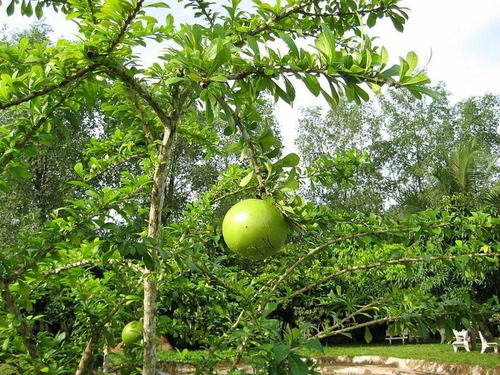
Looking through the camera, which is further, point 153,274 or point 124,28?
point 153,274

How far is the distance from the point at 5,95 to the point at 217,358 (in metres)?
1.28

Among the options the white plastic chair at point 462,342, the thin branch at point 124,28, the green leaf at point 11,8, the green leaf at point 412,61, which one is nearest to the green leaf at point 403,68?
the green leaf at point 412,61

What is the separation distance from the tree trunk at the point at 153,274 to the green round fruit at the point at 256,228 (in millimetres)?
562

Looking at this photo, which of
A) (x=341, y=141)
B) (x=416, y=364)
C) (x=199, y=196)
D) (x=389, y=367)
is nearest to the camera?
(x=199, y=196)

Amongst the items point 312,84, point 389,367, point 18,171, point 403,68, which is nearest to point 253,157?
point 312,84

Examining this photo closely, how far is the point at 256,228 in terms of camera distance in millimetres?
881

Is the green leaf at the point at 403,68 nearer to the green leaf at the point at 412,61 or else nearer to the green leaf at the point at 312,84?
the green leaf at the point at 412,61

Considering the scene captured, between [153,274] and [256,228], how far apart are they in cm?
69

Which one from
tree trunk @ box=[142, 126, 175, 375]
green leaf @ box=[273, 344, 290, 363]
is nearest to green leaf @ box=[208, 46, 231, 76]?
green leaf @ box=[273, 344, 290, 363]

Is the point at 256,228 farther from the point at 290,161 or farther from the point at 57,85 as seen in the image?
the point at 57,85

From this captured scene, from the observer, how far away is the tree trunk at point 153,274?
1451 millimetres

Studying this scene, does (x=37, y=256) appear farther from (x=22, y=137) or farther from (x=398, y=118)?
(x=398, y=118)

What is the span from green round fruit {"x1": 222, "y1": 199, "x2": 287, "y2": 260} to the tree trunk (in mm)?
562

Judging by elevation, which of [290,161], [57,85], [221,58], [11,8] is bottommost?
[290,161]
